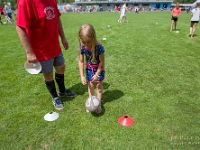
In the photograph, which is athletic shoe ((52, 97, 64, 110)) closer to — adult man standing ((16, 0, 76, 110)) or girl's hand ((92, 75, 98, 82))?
adult man standing ((16, 0, 76, 110))

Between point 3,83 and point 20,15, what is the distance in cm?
273

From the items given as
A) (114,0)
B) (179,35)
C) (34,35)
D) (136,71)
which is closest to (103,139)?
(34,35)

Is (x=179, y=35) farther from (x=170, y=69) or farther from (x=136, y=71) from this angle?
(x=136, y=71)

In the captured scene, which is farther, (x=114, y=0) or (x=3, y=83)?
(x=114, y=0)

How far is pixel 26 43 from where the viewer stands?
2.36m

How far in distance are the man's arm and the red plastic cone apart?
172 cm

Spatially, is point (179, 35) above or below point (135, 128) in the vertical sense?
above

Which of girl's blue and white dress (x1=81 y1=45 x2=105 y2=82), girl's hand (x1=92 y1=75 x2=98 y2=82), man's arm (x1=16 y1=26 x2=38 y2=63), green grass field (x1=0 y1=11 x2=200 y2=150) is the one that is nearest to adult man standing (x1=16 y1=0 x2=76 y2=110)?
man's arm (x1=16 y1=26 x2=38 y2=63)

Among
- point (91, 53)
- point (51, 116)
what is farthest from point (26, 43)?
point (51, 116)

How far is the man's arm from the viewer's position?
2297 mm

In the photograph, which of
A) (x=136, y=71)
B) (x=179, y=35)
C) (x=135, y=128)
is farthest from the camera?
(x=179, y=35)

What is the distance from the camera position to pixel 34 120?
9.78 ft

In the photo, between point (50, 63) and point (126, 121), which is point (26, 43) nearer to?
point (50, 63)

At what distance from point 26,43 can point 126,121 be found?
201 centimetres
